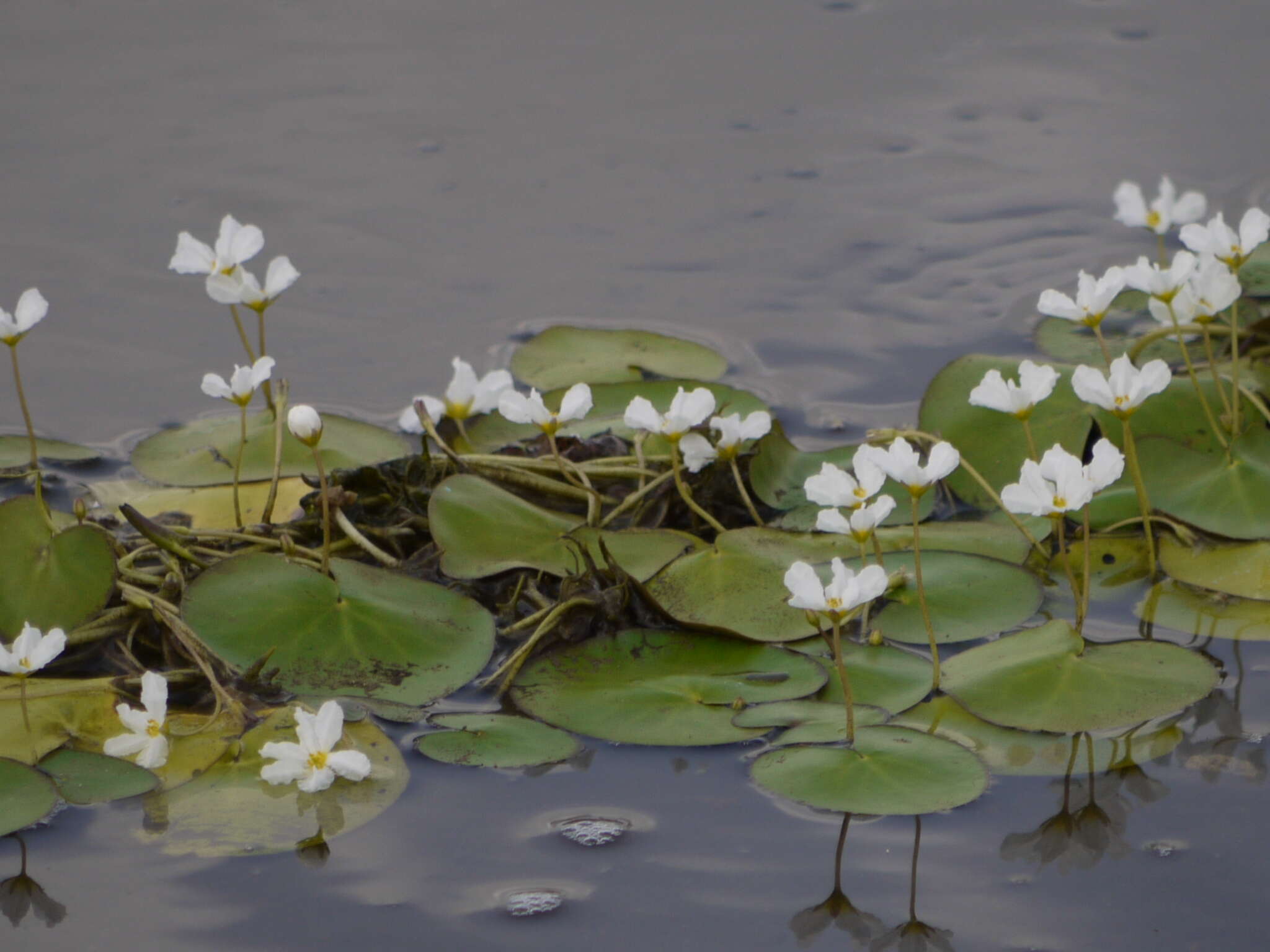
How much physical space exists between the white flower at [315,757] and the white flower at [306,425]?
0.98 ft

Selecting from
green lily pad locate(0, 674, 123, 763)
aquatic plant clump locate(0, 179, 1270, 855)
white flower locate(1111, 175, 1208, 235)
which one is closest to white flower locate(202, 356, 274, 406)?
aquatic plant clump locate(0, 179, 1270, 855)

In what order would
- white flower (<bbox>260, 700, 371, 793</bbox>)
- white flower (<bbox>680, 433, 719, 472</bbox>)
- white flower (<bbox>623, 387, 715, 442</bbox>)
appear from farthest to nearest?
white flower (<bbox>680, 433, 719, 472</bbox>), white flower (<bbox>623, 387, 715, 442</bbox>), white flower (<bbox>260, 700, 371, 793</bbox>)

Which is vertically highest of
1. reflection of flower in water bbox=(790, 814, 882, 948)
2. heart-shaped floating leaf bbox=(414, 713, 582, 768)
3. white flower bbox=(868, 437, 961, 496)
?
white flower bbox=(868, 437, 961, 496)

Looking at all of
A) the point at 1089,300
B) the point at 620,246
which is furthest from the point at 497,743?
the point at 620,246

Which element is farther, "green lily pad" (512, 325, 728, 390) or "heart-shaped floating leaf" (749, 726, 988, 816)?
"green lily pad" (512, 325, 728, 390)

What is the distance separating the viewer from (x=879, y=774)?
3.84 ft

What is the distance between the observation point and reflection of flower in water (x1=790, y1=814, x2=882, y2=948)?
1.07 meters

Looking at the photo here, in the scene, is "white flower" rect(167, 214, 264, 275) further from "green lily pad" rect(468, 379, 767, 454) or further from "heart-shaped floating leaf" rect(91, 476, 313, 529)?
"green lily pad" rect(468, 379, 767, 454)

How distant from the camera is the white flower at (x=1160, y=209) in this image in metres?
1.81

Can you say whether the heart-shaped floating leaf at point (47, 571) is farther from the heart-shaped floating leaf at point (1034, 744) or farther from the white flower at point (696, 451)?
the heart-shaped floating leaf at point (1034, 744)

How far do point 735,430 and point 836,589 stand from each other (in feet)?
1.37

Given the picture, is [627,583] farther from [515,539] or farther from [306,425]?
[306,425]

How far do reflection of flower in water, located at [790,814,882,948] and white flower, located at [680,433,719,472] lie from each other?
589mm

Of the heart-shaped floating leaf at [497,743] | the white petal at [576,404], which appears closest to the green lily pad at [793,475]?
the white petal at [576,404]
